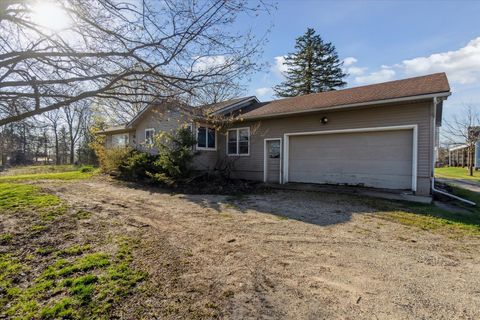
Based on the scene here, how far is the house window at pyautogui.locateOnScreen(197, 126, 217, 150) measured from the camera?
13.1 m

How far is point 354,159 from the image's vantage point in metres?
9.95

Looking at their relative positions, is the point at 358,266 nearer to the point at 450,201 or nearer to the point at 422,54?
the point at 450,201

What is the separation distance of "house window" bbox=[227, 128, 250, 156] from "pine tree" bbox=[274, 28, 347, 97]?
A: 18373mm

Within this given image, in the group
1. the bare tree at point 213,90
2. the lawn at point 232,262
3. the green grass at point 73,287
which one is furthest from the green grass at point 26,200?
the bare tree at point 213,90

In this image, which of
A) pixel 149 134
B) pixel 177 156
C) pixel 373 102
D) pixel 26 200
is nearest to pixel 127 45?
pixel 26 200

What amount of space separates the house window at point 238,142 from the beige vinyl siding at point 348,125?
0.25 m

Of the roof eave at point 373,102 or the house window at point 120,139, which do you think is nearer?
the roof eave at point 373,102

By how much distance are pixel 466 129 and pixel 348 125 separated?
20242mm

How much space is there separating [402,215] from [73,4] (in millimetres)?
7759

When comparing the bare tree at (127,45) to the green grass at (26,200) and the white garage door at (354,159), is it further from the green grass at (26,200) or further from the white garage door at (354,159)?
the white garage door at (354,159)

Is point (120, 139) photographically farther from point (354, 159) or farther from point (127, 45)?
point (127, 45)

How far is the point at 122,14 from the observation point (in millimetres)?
3803

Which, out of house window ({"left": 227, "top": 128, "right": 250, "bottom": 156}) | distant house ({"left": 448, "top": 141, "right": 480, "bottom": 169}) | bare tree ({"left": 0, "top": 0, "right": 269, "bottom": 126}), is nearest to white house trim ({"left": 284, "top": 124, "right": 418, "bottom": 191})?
house window ({"left": 227, "top": 128, "right": 250, "bottom": 156})

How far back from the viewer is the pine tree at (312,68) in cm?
2889
